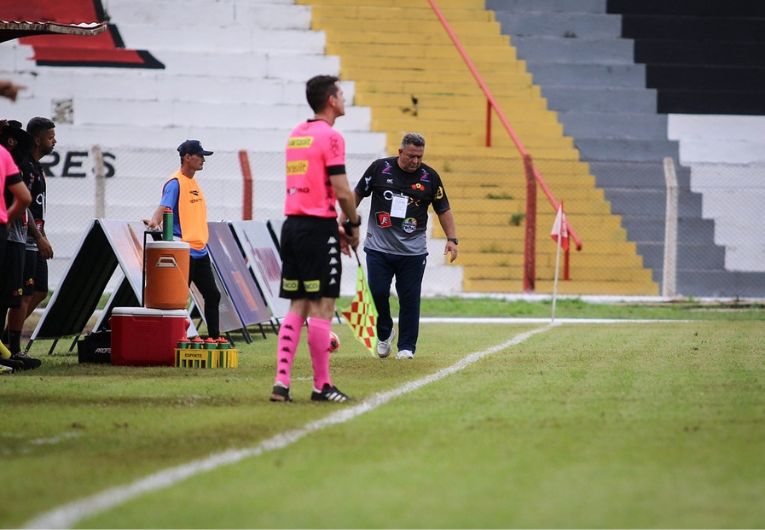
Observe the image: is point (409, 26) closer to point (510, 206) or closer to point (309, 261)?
point (510, 206)

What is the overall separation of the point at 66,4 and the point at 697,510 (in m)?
8.51

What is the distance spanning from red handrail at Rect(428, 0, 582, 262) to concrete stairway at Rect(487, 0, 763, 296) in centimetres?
133

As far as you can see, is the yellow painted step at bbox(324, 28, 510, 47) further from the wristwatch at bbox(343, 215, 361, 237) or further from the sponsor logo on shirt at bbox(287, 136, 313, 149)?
the sponsor logo on shirt at bbox(287, 136, 313, 149)

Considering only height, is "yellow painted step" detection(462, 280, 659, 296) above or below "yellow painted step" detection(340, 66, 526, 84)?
below

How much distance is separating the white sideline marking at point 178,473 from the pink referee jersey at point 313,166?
1297 mm

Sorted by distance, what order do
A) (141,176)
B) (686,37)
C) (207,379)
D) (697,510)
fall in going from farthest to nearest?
A: (686,37) < (141,176) < (207,379) < (697,510)

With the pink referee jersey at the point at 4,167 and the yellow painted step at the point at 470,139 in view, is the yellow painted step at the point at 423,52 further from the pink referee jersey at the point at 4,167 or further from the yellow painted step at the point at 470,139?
the pink referee jersey at the point at 4,167

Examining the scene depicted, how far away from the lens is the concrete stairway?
25.4 metres

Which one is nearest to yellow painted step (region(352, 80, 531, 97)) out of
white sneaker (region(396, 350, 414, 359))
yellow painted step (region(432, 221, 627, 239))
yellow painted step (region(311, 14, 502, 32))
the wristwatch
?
yellow painted step (region(311, 14, 502, 32))

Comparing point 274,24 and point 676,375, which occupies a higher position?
point 274,24

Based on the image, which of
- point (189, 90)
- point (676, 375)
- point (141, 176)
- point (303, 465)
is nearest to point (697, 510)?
point (303, 465)

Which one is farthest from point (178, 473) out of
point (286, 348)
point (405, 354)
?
point (405, 354)

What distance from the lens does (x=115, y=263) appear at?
13742mm

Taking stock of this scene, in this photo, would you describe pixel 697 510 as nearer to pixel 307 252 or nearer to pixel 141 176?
pixel 307 252
